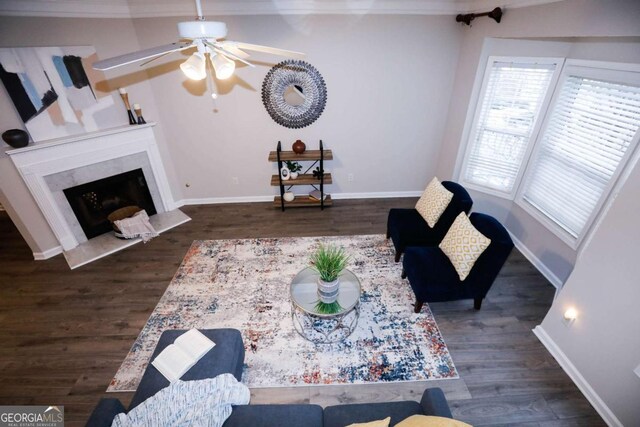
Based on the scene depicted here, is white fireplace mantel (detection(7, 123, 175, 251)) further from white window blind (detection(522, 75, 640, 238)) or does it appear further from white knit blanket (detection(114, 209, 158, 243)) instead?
white window blind (detection(522, 75, 640, 238))

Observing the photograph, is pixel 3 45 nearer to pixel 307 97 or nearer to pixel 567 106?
pixel 307 97

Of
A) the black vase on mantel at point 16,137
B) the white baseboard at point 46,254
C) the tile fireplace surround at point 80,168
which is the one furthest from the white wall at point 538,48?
the white baseboard at point 46,254

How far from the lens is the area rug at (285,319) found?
2.47m

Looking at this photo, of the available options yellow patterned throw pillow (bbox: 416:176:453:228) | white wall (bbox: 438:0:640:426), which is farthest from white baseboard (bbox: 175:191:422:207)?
white wall (bbox: 438:0:640:426)

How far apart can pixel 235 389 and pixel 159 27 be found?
4387 millimetres

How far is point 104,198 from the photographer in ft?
14.0

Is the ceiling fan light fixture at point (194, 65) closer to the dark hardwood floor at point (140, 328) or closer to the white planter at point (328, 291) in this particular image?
the white planter at point (328, 291)

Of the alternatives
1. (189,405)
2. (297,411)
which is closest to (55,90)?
(189,405)

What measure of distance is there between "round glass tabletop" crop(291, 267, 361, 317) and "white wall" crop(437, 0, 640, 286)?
7.68 feet

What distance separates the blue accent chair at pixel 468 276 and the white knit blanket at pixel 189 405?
5.93 ft

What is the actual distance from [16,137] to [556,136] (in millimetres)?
5985

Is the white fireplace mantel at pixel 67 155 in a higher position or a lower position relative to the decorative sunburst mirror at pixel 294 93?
lower

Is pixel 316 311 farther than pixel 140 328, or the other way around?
pixel 140 328

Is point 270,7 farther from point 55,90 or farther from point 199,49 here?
point 55,90
